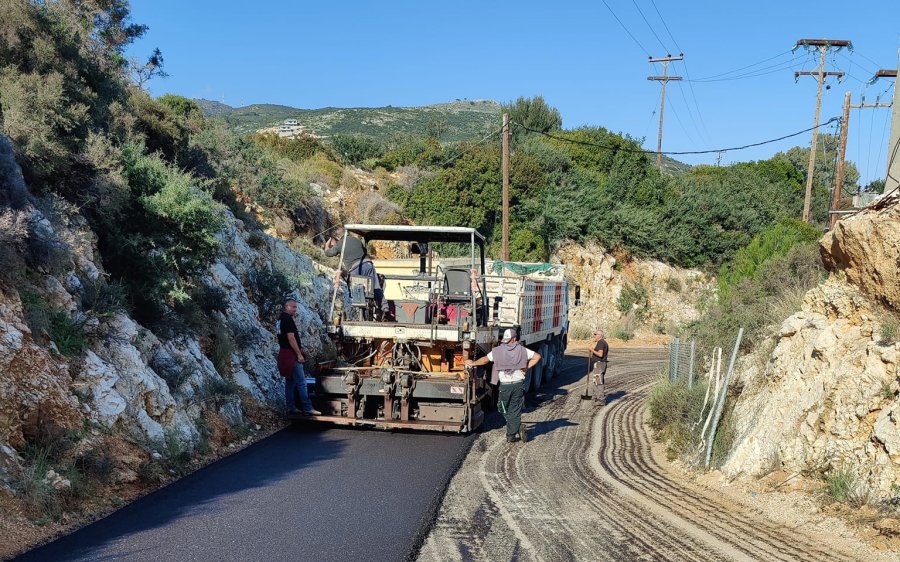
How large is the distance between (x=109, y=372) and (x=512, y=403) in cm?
530

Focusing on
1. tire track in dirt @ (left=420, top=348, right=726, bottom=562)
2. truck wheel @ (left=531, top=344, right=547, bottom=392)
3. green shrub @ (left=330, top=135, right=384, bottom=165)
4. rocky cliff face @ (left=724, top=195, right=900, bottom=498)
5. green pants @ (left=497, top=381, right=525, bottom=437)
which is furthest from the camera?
green shrub @ (left=330, top=135, right=384, bottom=165)

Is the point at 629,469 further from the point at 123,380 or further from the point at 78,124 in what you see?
the point at 78,124

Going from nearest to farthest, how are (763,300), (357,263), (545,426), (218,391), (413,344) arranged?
(218,391) < (413,344) < (545,426) < (357,263) < (763,300)

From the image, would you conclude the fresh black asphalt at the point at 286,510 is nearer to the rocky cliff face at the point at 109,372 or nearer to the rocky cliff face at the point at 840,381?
the rocky cliff face at the point at 109,372

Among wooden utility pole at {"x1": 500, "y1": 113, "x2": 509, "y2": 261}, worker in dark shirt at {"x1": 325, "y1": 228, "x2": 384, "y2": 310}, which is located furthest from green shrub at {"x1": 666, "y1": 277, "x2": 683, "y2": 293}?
worker in dark shirt at {"x1": 325, "y1": 228, "x2": 384, "y2": 310}

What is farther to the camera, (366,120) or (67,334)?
(366,120)

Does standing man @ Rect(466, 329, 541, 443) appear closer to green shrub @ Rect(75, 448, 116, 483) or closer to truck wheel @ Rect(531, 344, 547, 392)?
truck wheel @ Rect(531, 344, 547, 392)

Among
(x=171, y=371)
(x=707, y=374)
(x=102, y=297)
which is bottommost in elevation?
(x=171, y=371)

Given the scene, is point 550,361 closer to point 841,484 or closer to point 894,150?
point 894,150

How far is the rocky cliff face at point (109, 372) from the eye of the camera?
7.04 m

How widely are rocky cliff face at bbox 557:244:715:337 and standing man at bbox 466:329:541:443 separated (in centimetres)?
2251

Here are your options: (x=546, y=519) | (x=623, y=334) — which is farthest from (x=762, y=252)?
(x=623, y=334)

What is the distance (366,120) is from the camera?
245 feet

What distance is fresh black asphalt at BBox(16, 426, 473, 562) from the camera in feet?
19.2
